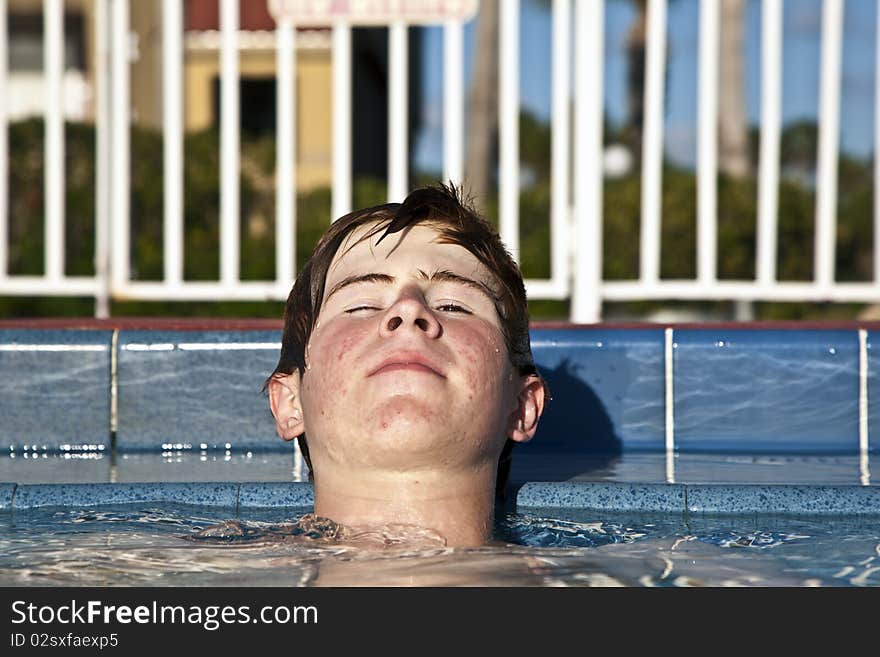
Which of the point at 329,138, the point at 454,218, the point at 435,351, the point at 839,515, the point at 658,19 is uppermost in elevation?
the point at 329,138

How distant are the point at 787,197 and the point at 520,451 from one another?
25.9 ft

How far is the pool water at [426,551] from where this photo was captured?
91.2 inches

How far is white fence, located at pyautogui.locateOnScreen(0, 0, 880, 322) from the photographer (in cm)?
478

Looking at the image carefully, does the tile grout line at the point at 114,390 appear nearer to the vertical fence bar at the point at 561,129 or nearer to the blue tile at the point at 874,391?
the vertical fence bar at the point at 561,129

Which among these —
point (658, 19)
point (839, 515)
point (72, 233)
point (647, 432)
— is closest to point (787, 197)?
point (72, 233)

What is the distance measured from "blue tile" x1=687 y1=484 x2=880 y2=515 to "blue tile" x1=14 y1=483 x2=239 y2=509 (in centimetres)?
106

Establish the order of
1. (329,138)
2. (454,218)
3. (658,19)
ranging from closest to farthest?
1. (454,218)
2. (658,19)
3. (329,138)

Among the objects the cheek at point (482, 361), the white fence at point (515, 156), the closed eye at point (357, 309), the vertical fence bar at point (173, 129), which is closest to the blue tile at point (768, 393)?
the white fence at point (515, 156)

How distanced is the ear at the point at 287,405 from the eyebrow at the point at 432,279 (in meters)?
0.26

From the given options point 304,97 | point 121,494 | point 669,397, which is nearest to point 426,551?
point 121,494

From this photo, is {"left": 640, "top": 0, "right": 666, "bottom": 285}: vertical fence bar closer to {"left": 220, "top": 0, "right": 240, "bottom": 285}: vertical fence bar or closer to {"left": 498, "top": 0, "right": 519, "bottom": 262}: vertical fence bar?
{"left": 498, "top": 0, "right": 519, "bottom": 262}: vertical fence bar

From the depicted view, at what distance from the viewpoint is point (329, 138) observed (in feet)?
60.2
